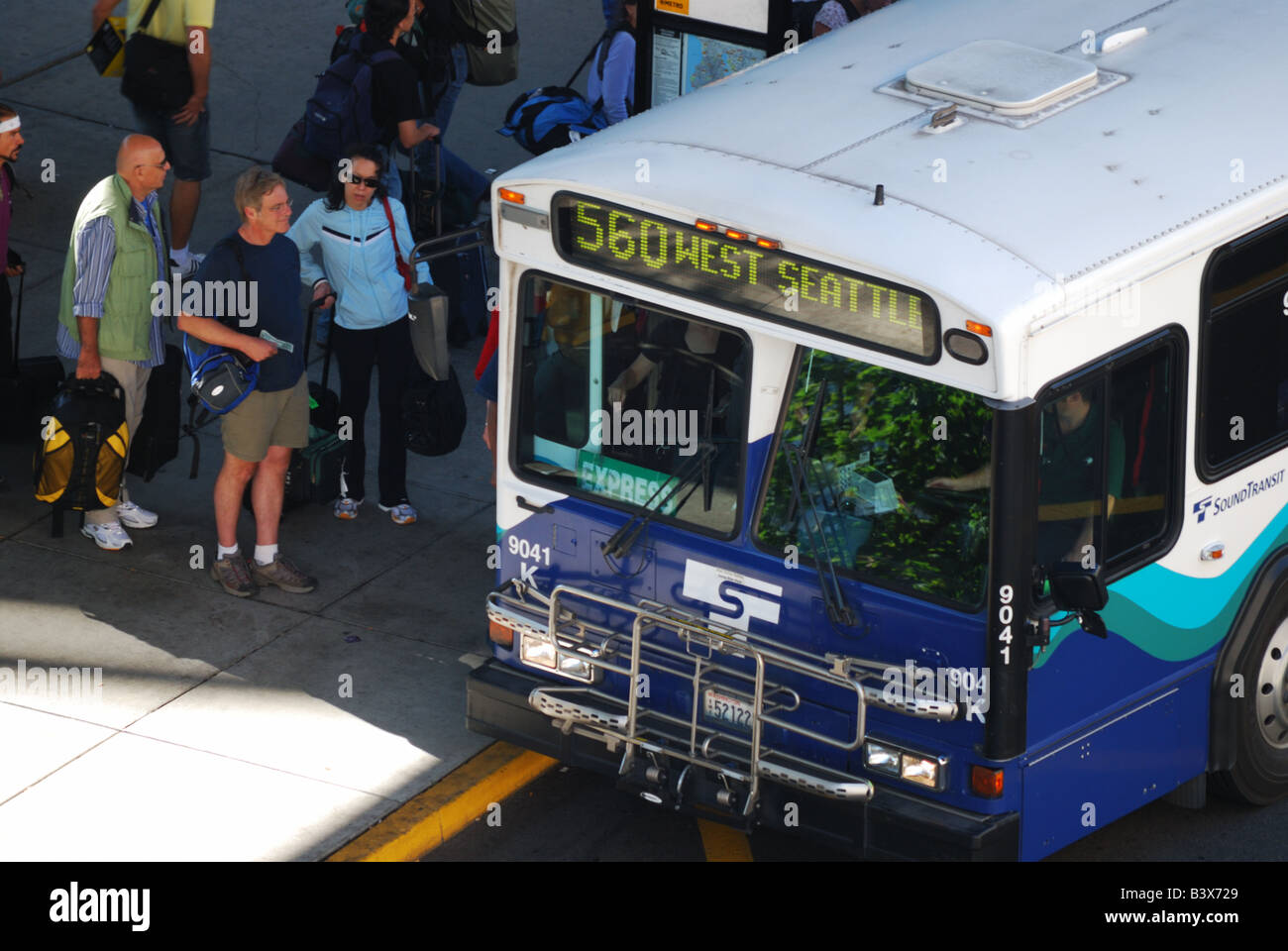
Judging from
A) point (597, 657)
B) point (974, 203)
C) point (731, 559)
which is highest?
point (974, 203)

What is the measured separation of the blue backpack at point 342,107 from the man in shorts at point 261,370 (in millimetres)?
2073

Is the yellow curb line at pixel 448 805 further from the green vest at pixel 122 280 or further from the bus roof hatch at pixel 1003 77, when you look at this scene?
the bus roof hatch at pixel 1003 77

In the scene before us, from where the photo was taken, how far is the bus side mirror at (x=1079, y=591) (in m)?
6.56

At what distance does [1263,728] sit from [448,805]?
10.7ft

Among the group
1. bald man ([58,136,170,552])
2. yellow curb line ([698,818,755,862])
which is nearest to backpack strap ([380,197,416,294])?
bald man ([58,136,170,552])

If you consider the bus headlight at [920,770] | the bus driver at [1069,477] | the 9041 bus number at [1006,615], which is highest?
the bus driver at [1069,477]

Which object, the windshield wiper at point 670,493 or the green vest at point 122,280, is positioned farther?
the green vest at point 122,280

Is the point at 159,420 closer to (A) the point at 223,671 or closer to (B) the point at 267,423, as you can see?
(B) the point at 267,423

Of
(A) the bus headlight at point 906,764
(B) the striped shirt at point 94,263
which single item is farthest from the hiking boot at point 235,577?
(A) the bus headlight at point 906,764

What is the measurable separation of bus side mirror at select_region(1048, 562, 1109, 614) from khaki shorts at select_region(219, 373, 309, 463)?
4.07 metres
